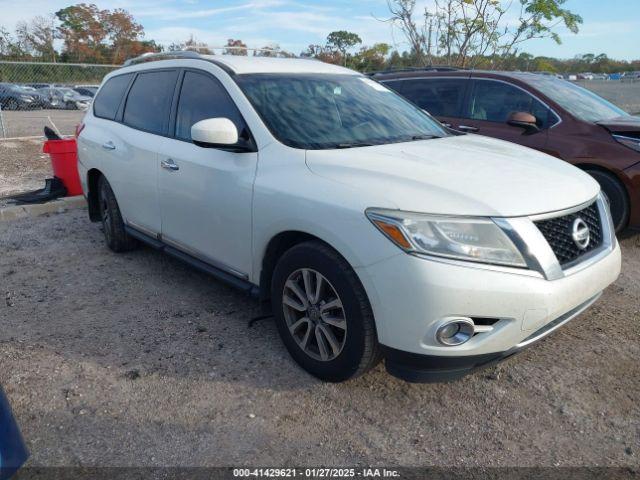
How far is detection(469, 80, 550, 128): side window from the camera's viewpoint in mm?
5863

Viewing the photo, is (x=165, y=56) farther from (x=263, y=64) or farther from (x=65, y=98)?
(x=65, y=98)

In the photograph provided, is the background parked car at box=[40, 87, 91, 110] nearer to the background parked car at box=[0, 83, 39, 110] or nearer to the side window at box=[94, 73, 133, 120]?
the background parked car at box=[0, 83, 39, 110]

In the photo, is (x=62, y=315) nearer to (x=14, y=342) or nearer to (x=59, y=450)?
(x=14, y=342)

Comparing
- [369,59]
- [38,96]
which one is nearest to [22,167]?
[38,96]

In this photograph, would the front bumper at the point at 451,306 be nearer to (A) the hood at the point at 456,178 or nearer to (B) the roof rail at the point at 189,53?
(A) the hood at the point at 456,178

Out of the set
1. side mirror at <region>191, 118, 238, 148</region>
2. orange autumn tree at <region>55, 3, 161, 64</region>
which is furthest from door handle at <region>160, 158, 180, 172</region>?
orange autumn tree at <region>55, 3, 161, 64</region>

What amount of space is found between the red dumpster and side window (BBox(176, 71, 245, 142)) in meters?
3.80

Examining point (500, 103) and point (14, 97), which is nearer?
point (500, 103)

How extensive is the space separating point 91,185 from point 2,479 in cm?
397

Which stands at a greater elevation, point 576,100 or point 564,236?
point 576,100

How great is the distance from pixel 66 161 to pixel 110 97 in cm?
244

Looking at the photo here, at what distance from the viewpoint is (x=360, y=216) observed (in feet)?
8.43

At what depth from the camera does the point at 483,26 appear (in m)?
10.8

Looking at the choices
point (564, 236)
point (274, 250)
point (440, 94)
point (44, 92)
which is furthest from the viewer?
point (44, 92)
